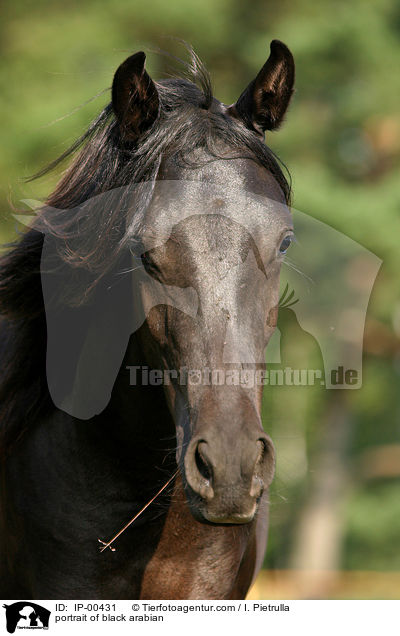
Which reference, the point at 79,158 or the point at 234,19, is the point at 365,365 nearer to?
the point at 234,19

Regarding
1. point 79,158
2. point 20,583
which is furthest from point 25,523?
Result: point 79,158

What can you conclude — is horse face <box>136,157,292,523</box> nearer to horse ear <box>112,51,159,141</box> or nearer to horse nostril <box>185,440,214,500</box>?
horse nostril <box>185,440,214,500</box>

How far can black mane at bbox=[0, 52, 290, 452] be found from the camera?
2404 mm

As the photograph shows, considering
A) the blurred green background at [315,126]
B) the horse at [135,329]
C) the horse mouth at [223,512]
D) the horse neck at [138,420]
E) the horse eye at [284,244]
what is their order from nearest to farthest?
the horse mouth at [223,512] → the horse at [135,329] → the horse eye at [284,244] → the horse neck at [138,420] → the blurred green background at [315,126]

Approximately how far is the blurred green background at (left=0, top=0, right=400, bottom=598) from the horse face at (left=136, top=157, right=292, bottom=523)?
7767mm

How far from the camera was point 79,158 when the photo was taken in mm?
2609

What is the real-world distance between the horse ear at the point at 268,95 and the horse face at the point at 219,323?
12.4 inches

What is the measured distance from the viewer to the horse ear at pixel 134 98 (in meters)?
2.36

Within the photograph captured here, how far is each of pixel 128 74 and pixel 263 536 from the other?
7.36 feet

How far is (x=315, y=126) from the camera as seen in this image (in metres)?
12.1
